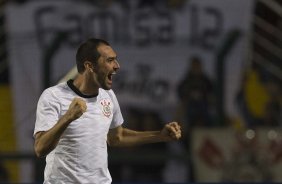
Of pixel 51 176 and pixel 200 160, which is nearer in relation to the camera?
pixel 51 176

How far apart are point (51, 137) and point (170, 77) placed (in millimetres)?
6747

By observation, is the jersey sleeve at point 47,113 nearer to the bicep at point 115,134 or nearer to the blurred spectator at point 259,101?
the bicep at point 115,134

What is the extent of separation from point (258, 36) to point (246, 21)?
0.30 metres

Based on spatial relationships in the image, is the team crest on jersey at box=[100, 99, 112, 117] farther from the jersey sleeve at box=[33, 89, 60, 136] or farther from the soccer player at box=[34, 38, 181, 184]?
the jersey sleeve at box=[33, 89, 60, 136]

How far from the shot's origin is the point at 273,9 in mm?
12938

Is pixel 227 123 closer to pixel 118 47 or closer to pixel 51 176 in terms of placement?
pixel 118 47

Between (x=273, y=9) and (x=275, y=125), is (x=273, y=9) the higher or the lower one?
the higher one

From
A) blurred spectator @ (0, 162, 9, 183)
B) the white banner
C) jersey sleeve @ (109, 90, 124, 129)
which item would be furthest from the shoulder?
blurred spectator @ (0, 162, 9, 183)

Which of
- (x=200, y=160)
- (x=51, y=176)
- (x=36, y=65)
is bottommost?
(x=200, y=160)

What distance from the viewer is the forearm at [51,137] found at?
577 centimetres

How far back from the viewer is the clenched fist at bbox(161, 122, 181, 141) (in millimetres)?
6352

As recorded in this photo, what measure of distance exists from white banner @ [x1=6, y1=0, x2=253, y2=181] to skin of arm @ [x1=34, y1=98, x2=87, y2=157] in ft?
20.1

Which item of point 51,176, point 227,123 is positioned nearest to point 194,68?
point 227,123

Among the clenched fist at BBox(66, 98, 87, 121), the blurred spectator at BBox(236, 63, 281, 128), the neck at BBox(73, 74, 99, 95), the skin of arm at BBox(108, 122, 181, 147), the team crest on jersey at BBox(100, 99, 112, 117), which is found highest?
the clenched fist at BBox(66, 98, 87, 121)
